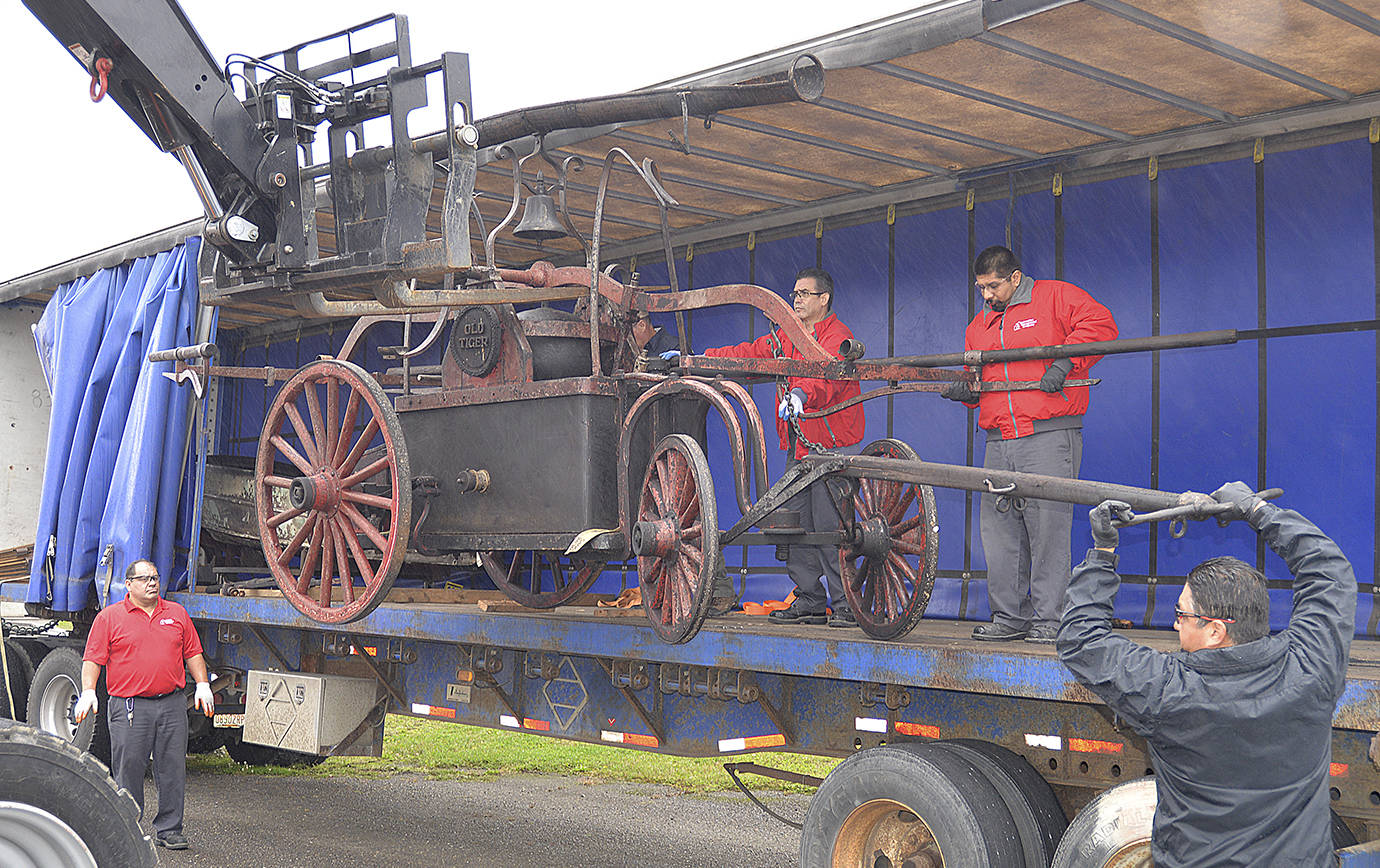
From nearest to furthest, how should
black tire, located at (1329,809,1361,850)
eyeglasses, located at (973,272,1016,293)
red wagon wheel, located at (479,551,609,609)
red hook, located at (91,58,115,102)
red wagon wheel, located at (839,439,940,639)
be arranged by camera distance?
black tire, located at (1329,809,1361,850) < red wagon wheel, located at (839,439,940,639) < red hook, located at (91,58,115,102) < eyeglasses, located at (973,272,1016,293) < red wagon wheel, located at (479,551,609,609)

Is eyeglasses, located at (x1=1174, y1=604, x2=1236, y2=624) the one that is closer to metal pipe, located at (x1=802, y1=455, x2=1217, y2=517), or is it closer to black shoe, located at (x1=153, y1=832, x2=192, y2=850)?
metal pipe, located at (x1=802, y1=455, x2=1217, y2=517)

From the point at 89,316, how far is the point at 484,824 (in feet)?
15.7

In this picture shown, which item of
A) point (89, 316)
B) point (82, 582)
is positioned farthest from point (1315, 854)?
point (89, 316)

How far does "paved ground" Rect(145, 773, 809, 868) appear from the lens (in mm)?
7840

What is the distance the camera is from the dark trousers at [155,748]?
771 centimetres

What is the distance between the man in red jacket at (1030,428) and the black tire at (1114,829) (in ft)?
3.99

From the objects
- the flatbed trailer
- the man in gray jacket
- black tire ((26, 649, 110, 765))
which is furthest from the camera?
black tire ((26, 649, 110, 765))

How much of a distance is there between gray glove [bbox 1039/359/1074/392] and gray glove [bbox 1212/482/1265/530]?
202 centimetres

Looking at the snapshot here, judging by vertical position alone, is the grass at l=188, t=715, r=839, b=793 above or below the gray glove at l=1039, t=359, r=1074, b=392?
below

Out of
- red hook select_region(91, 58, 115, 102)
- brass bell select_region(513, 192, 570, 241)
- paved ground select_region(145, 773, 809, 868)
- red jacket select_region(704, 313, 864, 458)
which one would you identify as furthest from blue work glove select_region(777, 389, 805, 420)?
red hook select_region(91, 58, 115, 102)

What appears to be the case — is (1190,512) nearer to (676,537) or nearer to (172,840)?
(676,537)

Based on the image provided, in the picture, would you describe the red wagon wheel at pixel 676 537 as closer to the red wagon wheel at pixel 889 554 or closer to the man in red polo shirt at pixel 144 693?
the red wagon wheel at pixel 889 554

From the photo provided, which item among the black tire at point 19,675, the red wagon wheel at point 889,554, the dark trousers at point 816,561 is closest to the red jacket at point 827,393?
the dark trousers at point 816,561

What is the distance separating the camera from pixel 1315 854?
3.26 meters
